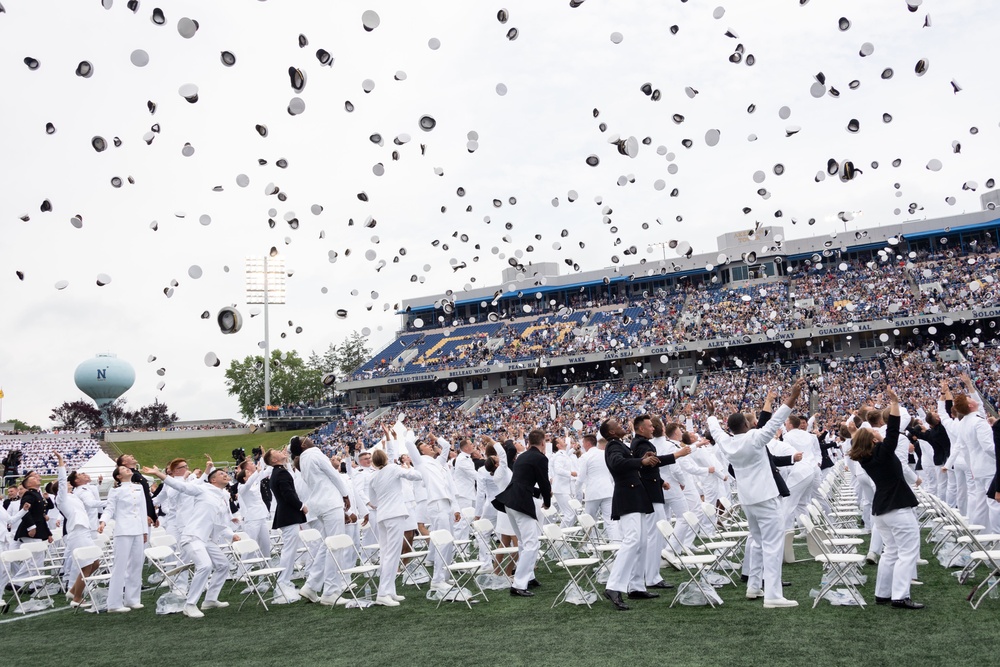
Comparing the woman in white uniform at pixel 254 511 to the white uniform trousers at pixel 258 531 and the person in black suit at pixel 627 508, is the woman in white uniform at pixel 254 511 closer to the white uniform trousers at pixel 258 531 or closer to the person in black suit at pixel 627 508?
the white uniform trousers at pixel 258 531

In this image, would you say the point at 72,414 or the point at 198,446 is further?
the point at 72,414

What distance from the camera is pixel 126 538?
10.1 m

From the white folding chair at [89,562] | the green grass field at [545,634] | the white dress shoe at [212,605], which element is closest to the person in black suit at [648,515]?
the green grass field at [545,634]

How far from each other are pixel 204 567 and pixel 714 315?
38426 millimetres

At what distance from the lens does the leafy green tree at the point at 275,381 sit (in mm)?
79875

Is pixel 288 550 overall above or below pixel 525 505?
below

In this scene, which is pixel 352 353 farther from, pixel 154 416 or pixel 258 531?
pixel 258 531

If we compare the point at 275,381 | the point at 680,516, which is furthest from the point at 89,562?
the point at 275,381

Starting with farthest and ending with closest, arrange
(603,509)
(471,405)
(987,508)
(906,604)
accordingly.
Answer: (471,405), (603,509), (987,508), (906,604)

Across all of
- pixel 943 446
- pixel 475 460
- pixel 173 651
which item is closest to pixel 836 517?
pixel 943 446

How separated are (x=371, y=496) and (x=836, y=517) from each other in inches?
310

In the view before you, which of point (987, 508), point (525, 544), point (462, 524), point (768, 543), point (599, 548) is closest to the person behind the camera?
point (768, 543)

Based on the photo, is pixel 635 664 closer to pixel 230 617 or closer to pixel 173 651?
pixel 173 651

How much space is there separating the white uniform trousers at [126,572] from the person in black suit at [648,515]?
20.1 ft
